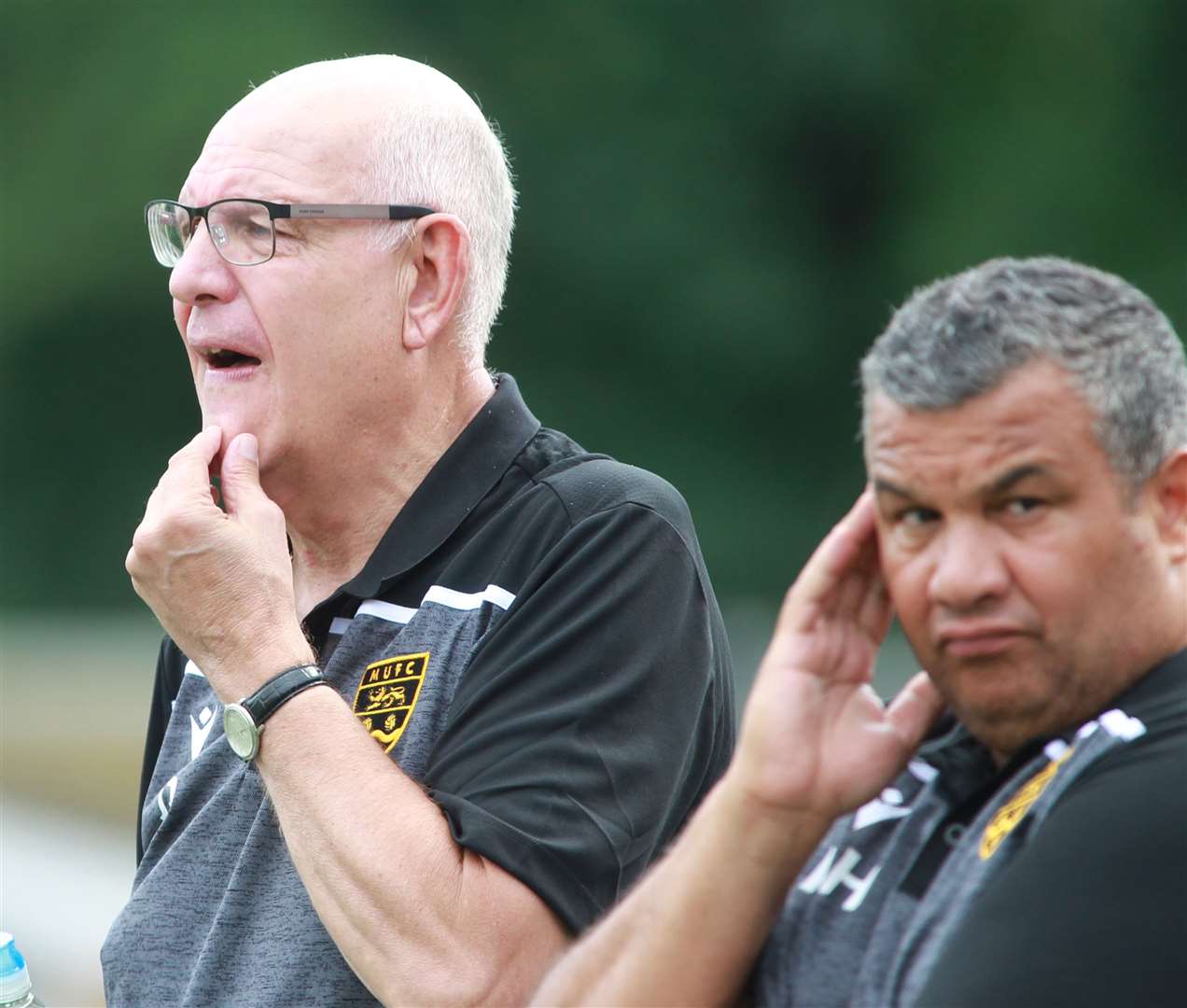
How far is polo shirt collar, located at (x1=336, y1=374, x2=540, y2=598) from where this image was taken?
8.46 ft

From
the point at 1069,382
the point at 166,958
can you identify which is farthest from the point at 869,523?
the point at 166,958

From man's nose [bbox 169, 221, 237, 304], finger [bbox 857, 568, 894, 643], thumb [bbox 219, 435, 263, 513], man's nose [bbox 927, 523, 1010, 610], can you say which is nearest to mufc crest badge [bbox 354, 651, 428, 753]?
thumb [bbox 219, 435, 263, 513]

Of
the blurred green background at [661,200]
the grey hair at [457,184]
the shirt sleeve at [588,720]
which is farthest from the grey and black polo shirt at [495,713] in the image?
the blurred green background at [661,200]

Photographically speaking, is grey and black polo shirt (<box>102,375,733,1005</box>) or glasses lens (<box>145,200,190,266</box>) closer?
grey and black polo shirt (<box>102,375,733,1005</box>)

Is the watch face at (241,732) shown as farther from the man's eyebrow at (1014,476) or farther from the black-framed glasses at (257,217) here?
the man's eyebrow at (1014,476)

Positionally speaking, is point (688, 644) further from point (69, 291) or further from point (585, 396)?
point (69, 291)

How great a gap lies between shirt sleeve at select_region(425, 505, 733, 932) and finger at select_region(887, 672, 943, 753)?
0.51 meters

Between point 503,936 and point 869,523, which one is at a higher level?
point 869,523

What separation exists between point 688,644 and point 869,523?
2.00 ft

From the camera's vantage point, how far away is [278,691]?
232 centimetres

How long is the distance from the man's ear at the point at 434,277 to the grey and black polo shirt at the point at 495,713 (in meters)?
0.16

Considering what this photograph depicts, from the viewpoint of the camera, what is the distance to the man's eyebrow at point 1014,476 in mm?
1709

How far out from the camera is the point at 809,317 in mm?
14656

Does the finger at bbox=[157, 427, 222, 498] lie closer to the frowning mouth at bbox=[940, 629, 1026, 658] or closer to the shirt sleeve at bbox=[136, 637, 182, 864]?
the shirt sleeve at bbox=[136, 637, 182, 864]
